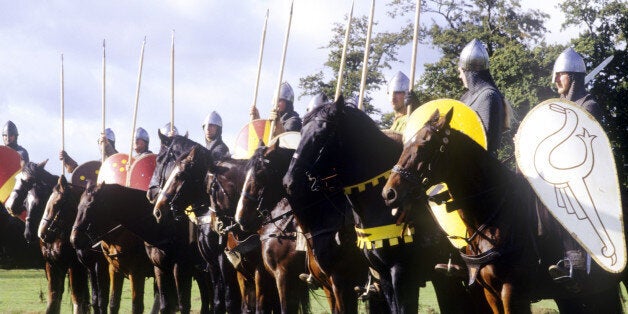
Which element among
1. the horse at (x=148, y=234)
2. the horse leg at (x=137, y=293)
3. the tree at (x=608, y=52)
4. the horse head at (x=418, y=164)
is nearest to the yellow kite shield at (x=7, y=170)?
the horse at (x=148, y=234)

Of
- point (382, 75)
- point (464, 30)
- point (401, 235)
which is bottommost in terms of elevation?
point (401, 235)

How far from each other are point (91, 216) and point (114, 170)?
283 cm

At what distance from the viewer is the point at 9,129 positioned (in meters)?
17.3

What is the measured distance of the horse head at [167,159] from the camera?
10.8 m

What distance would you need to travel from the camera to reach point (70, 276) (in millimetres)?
13258

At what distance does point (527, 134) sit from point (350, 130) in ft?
5.41

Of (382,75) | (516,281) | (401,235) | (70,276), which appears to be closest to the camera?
(516,281)

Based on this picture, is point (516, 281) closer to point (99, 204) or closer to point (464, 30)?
point (99, 204)

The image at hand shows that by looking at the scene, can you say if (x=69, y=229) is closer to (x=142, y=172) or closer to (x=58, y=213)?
(x=58, y=213)

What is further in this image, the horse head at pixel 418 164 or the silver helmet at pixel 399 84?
the silver helmet at pixel 399 84

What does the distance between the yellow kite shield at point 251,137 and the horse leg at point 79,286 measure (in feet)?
11.8

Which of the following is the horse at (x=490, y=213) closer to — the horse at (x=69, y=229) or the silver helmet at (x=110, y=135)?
the horse at (x=69, y=229)

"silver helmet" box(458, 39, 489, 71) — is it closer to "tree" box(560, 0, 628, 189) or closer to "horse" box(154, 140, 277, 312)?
"horse" box(154, 140, 277, 312)

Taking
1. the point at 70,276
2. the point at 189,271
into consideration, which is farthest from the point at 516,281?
the point at 70,276
